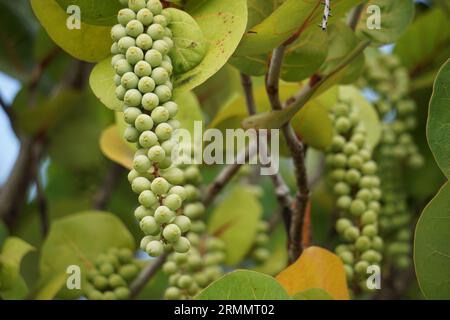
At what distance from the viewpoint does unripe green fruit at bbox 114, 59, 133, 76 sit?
0.93 meters

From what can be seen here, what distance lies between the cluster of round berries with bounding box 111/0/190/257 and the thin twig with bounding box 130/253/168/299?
439 mm

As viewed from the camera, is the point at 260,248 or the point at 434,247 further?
the point at 260,248

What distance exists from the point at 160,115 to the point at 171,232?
0.13m

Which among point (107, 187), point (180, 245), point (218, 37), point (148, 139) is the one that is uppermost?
point (218, 37)

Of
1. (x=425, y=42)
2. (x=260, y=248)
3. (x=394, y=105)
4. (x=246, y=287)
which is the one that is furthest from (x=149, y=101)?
(x=425, y=42)

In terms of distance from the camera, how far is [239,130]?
141cm

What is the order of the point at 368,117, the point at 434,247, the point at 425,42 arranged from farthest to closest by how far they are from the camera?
the point at 425,42 → the point at 368,117 → the point at 434,247

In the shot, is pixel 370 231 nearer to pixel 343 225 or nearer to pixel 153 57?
pixel 343 225

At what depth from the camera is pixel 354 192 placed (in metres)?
1.33

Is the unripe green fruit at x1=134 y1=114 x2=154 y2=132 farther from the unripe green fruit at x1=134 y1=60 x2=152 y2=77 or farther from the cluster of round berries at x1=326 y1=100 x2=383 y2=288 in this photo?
the cluster of round berries at x1=326 y1=100 x2=383 y2=288

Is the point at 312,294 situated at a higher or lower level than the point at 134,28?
lower

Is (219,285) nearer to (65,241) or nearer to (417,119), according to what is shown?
(65,241)

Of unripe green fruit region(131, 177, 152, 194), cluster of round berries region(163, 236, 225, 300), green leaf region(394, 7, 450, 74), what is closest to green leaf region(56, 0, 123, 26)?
unripe green fruit region(131, 177, 152, 194)

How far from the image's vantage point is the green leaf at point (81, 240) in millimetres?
1395
